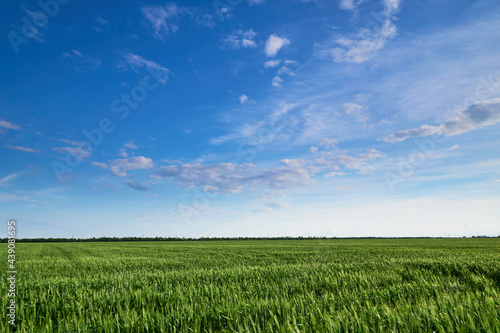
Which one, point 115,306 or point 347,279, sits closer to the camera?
point 115,306

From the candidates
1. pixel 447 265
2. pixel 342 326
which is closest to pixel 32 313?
pixel 342 326

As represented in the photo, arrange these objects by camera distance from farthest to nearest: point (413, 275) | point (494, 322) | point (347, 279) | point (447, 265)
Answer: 1. point (447, 265)
2. point (413, 275)
3. point (347, 279)
4. point (494, 322)

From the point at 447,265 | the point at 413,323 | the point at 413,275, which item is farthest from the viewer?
the point at 447,265

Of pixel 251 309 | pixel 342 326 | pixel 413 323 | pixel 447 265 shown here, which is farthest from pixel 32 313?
pixel 447 265

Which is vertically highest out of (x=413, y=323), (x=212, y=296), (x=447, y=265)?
(x=413, y=323)

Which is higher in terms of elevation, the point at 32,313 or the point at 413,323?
the point at 413,323

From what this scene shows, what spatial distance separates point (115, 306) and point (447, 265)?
15.0m

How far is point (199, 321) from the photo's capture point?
4906mm

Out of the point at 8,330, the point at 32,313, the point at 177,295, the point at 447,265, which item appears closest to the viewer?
the point at 8,330

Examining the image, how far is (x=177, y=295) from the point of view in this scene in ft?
23.0

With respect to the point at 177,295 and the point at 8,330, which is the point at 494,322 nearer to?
the point at 177,295

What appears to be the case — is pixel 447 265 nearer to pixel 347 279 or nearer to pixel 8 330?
pixel 347 279

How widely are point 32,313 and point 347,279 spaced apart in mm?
9211

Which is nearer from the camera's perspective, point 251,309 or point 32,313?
point 251,309
